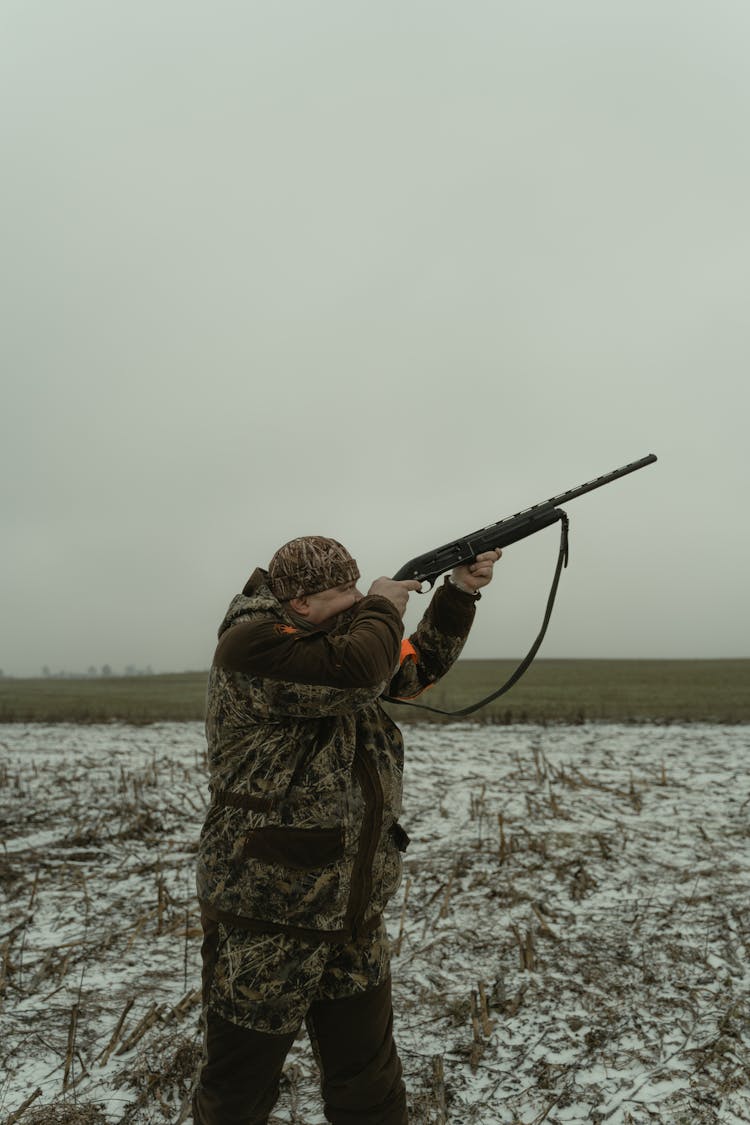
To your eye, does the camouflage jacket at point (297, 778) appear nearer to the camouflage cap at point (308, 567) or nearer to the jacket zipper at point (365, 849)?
the jacket zipper at point (365, 849)

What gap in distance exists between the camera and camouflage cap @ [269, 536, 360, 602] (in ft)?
10.5

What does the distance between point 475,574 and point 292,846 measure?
175cm

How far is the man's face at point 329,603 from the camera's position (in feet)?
10.7

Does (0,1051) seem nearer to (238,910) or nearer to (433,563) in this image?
(238,910)

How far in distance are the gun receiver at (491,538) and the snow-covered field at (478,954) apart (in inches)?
107

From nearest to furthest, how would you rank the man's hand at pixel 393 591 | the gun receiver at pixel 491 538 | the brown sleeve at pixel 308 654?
1. the brown sleeve at pixel 308 654
2. the man's hand at pixel 393 591
3. the gun receiver at pixel 491 538

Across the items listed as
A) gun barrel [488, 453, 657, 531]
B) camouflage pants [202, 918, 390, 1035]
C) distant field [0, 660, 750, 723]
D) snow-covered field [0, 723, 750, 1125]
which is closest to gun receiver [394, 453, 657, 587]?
gun barrel [488, 453, 657, 531]

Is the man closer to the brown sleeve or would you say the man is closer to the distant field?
the brown sleeve

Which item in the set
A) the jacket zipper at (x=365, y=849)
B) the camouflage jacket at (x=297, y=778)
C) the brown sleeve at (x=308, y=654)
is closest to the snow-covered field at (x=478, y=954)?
the jacket zipper at (x=365, y=849)

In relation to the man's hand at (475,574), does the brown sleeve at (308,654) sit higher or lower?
lower

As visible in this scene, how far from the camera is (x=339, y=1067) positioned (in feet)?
10.4

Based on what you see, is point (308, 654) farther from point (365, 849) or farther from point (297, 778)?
point (365, 849)

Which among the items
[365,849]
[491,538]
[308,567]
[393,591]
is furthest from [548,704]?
[308,567]

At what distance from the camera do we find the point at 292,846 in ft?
9.70
